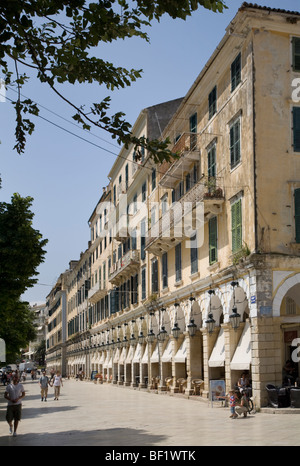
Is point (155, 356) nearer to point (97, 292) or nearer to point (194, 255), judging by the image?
point (194, 255)

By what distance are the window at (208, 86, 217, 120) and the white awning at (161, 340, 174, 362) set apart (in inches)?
470

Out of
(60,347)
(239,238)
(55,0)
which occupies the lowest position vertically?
Answer: (60,347)

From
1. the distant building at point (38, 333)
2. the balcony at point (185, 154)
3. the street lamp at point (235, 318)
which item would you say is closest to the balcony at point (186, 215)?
the balcony at point (185, 154)

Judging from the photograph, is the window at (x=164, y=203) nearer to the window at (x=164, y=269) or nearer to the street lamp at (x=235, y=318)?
the window at (x=164, y=269)

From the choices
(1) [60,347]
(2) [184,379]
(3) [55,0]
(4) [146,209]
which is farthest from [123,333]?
(1) [60,347]

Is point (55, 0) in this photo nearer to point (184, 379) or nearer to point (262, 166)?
point (262, 166)

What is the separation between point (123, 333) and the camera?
148ft

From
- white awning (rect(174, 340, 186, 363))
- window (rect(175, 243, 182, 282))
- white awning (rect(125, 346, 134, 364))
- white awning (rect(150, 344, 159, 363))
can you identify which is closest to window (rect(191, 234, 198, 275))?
window (rect(175, 243, 182, 282))

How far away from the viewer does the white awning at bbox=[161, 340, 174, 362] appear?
31.6 m

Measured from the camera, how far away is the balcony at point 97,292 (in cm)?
5423

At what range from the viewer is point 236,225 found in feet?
73.8
